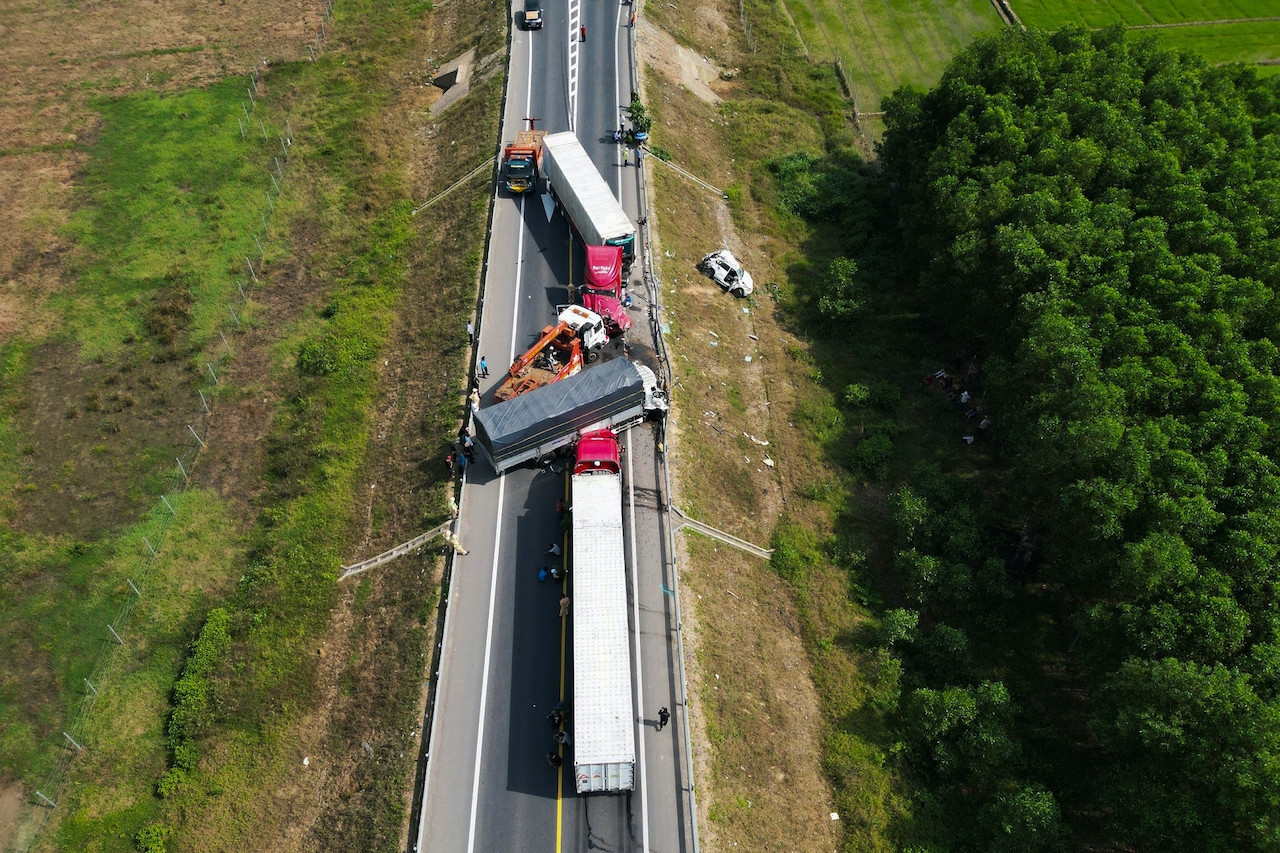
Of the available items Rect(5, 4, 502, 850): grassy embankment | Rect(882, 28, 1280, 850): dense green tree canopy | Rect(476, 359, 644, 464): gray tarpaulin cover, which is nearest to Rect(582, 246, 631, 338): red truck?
Rect(476, 359, 644, 464): gray tarpaulin cover

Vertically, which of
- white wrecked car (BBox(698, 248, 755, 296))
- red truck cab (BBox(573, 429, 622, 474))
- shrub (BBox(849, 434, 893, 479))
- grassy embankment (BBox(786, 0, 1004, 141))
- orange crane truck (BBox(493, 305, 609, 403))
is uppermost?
grassy embankment (BBox(786, 0, 1004, 141))

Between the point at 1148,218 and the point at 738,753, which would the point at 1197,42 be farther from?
the point at 738,753

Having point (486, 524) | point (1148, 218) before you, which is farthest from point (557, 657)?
point (1148, 218)

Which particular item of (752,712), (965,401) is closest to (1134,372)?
(965,401)

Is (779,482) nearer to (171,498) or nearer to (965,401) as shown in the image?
(965,401)

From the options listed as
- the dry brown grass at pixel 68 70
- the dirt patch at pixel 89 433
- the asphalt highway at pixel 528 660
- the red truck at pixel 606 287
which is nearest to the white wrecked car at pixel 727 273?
the asphalt highway at pixel 528 660

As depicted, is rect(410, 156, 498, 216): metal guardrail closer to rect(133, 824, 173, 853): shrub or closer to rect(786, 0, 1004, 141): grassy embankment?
rect(786, 0, 1004, 141): grassy embankment
